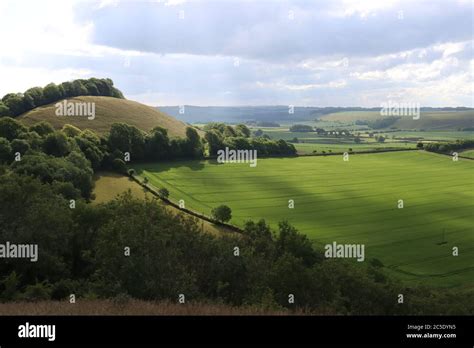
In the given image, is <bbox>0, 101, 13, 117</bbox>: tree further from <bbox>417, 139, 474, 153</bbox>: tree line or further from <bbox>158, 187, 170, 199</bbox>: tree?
<bbox>417, 139, 474, 153</bbox>: tree line

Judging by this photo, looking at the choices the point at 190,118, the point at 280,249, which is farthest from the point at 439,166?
the point at 190,118

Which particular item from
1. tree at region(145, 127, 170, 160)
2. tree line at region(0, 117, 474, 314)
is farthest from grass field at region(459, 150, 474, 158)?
tree line at region(0, 117, 474, 314)

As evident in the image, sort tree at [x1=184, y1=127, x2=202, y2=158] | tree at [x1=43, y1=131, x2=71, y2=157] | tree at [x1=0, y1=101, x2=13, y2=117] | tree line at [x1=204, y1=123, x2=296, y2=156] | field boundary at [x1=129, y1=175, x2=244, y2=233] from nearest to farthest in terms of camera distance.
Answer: field boundary at [x1=129, y1=175, x2=244, y2=233], tree at [x1=43, y1=131, x2=71, y2=157], tree at [x1=184, y1=127, x2=202, y2=158], tree line at [x1=204, y1=123, x2=296, y2=156], tree at [x1=0, y1=101, x2=13, y2=117]

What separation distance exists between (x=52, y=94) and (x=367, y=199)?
99448 millimetres

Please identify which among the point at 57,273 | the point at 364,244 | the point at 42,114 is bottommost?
the point at 364,244

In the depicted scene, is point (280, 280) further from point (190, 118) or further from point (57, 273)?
point (190, 118)

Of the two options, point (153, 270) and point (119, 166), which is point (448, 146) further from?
point (153, 270)

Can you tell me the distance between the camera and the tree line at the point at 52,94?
405ft

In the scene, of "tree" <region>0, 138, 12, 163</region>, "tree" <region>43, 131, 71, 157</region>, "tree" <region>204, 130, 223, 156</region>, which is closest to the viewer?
"tree" <region>0, 138, 12, 163</region>

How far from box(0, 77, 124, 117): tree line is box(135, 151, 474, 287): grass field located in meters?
54.5

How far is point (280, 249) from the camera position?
4588 cm

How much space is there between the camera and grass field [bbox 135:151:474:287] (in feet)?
163

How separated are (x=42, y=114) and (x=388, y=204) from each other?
287 feet

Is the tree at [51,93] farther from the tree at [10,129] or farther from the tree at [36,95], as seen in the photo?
the tree at [10,129]
